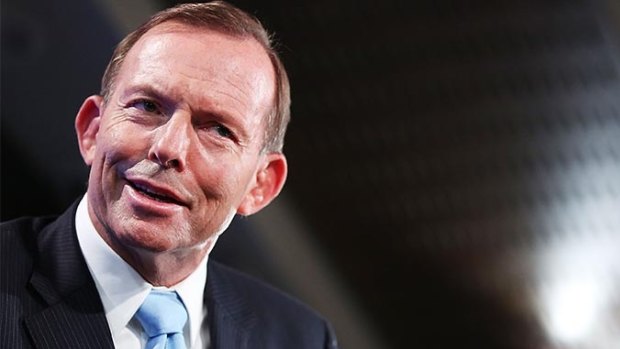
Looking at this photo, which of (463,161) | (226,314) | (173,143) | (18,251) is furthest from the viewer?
(463,161)

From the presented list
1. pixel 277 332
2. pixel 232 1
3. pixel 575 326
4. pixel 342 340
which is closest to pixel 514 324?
pixel 575 326

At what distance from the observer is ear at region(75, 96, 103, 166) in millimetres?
909

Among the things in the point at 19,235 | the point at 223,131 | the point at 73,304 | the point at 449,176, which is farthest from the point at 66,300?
the point at 449,176

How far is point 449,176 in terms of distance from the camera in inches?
49.9

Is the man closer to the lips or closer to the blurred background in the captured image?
the lips

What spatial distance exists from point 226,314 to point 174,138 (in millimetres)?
295

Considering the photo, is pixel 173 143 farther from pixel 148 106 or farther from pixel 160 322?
pixel 160 322

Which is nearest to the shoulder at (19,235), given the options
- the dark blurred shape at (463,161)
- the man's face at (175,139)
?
the man's face at (175,139)

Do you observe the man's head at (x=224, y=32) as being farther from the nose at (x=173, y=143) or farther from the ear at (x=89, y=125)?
the nose at (x=173, y=143)

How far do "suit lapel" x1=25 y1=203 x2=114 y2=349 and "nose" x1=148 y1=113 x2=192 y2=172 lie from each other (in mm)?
174

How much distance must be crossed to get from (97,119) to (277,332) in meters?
0.36

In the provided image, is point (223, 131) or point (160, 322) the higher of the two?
point (223, 131)

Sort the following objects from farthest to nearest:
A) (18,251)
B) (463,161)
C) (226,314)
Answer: (463,161), (226,314), (18,251)

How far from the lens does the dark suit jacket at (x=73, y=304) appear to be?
82cm
